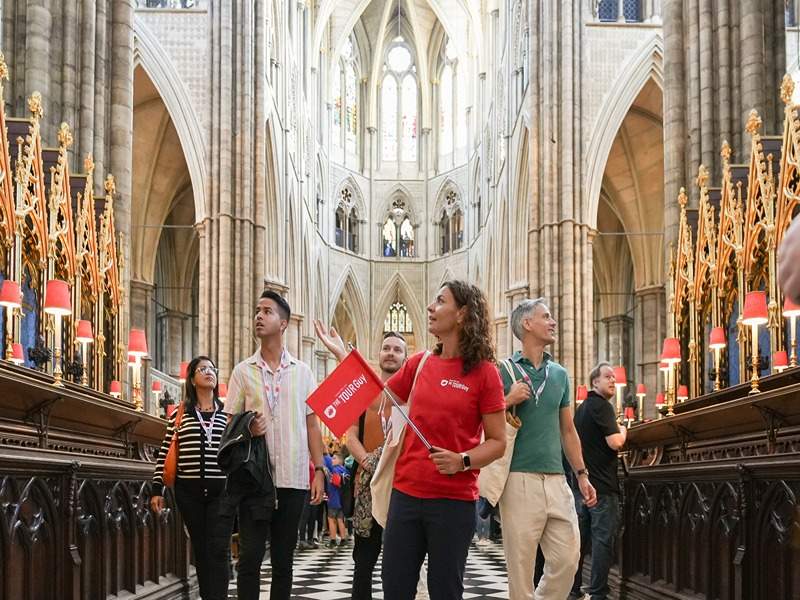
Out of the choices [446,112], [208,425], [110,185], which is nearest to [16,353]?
[110,185]

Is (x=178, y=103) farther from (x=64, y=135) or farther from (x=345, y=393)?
(x=345, y=393)

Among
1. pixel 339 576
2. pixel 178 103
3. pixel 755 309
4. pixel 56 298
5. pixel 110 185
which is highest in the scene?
pixel 178 103

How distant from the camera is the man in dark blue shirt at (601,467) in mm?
7055

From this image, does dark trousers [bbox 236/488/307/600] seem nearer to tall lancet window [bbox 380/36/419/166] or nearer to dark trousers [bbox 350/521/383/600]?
dark trousers [bbox 350/521/383/600]

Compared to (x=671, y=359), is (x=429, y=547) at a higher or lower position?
lower

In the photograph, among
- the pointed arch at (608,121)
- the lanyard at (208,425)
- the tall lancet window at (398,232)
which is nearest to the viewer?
the lanyard at (208,425)

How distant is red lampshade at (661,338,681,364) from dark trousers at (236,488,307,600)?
370 inches

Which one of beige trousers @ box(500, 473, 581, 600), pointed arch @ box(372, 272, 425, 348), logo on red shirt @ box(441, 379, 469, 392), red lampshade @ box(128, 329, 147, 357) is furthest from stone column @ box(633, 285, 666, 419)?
logo on red shirt @ box(441, 379, 469, 392)

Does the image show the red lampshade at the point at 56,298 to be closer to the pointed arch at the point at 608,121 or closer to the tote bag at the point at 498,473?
the tote bag at the point at 498,473

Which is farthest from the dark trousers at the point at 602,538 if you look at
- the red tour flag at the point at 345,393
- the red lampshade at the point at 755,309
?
the red lampshade at the point at 755,309

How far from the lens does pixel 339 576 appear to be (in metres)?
10.0

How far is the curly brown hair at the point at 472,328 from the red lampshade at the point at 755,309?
7.53 m

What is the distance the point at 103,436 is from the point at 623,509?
4.14 m

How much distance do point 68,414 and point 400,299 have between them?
127 feet
